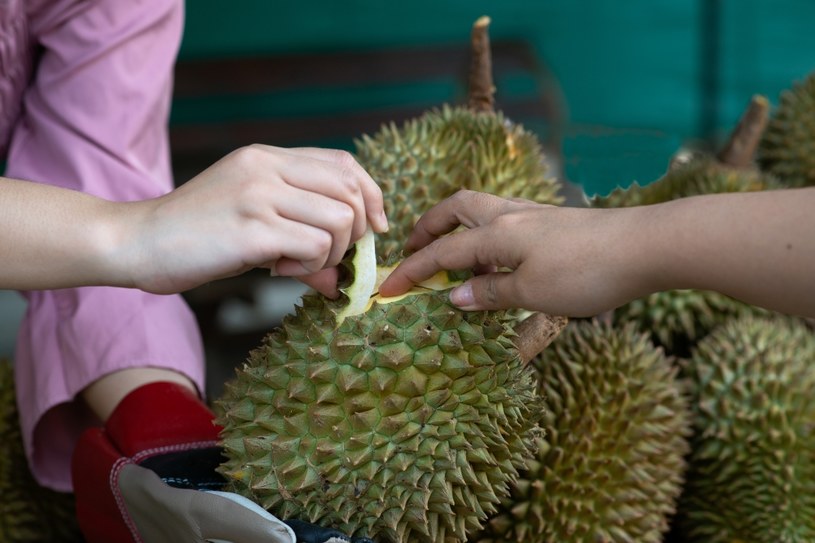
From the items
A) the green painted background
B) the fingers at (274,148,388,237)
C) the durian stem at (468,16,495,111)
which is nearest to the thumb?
the fingers at (274,148,388,237)

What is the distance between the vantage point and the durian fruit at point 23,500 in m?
1.26

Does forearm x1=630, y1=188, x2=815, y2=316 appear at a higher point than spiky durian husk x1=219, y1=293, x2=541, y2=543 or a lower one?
higher

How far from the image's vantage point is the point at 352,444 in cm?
84

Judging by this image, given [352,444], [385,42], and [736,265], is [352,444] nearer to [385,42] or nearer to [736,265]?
[736,265]

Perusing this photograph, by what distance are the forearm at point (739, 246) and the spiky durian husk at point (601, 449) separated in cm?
34

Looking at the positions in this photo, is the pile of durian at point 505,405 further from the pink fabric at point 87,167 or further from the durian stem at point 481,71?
the pink fabric at point 87,167

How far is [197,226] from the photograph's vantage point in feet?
2.52

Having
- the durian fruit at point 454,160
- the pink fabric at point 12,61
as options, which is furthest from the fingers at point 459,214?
the pink fabric at point 12,61

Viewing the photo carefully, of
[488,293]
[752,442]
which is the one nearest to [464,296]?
[488,293]

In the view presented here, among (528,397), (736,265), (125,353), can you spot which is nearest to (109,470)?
(125,353)

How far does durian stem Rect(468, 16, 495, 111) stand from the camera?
137cm

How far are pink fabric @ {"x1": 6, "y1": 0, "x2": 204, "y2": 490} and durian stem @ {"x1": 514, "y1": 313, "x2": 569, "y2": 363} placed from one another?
0.45 m

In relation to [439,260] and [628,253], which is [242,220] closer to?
[439,260]

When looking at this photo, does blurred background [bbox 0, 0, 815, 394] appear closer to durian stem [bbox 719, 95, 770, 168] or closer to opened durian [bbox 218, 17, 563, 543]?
durian stem [bbox 719, 95, 770, 168]
